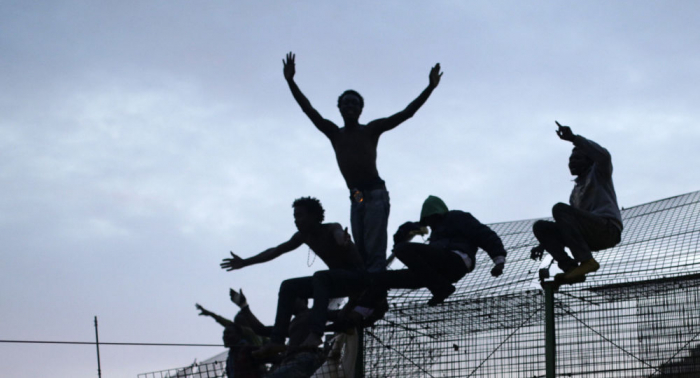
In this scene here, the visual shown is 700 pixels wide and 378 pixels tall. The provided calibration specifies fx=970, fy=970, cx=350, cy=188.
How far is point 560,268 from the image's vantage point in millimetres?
7496

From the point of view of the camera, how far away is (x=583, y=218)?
24.1 feet

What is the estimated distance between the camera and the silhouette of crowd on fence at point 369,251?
736 centimetres

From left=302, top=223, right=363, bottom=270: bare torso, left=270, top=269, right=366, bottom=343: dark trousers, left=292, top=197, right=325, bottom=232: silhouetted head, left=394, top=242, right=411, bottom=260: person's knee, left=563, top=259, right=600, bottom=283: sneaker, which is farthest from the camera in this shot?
left=292, top=197, right=325, bottom=232: silhouetted head

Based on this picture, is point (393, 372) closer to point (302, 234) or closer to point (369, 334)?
point (369, 334)

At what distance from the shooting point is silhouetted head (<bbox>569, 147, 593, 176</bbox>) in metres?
7.69

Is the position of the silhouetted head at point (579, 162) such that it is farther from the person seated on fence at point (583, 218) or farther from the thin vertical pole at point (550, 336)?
the thin vertical pole at point (550, 336)

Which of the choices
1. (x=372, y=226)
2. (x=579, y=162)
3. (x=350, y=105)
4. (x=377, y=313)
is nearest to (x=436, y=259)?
(x=372, y=226)

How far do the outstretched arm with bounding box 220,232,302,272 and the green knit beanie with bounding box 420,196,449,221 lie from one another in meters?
1.22

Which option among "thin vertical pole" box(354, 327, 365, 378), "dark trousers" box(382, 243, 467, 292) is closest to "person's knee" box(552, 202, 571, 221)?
"dark trousers" box(382, 243, 467, 292)

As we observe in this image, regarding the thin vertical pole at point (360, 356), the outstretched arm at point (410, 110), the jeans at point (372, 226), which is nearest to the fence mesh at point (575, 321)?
the thin vertical pole at point (360, 356)

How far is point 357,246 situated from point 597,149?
6.97 ft

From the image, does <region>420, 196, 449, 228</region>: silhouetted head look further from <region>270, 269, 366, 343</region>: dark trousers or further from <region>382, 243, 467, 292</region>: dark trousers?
<region>270, 269, 366, 343</region>: dark trousers

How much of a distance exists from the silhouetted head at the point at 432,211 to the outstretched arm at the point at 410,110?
83cm

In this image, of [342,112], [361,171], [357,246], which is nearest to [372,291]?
[357,246]
